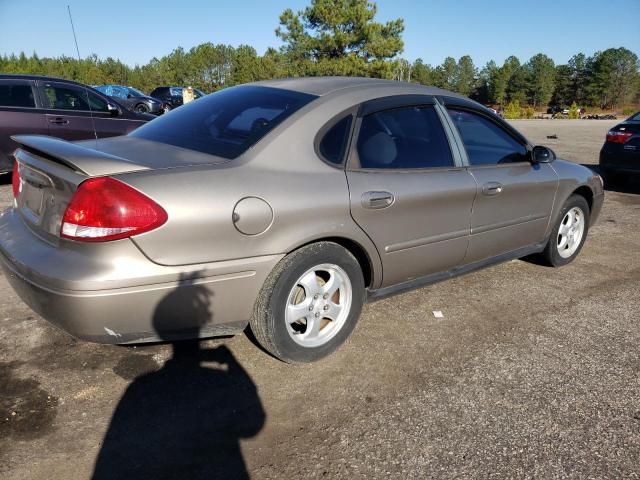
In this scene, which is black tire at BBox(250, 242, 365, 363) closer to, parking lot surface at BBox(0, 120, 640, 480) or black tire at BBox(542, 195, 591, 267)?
parking lot surface at BBox(0, 120, 640, 480)

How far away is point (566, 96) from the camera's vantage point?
9488cm

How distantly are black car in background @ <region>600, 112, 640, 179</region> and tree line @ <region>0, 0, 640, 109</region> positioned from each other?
303 inches

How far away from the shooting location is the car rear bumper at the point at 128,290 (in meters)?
2.25

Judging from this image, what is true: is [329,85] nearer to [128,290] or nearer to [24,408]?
[128,290]

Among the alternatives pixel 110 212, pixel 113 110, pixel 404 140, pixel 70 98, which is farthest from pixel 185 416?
pixel 70 98

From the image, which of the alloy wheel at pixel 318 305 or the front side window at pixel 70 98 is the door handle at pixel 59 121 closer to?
the front side window at pixel 70 98

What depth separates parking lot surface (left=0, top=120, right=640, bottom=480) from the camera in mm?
2166

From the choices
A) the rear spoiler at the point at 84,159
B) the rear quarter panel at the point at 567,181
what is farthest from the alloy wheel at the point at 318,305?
the rear quarter panel at the point at 567,181

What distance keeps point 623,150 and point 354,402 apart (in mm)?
7595

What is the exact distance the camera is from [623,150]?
825 cm

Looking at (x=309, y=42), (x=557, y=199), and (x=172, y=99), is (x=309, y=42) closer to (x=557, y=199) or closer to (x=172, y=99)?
(x=172, y=99)

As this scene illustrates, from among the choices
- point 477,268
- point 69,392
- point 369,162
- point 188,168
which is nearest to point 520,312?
point 477,268

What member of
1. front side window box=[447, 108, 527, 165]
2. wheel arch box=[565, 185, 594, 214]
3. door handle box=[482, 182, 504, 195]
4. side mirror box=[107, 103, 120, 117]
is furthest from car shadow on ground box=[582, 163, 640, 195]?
side mirror box=[107, 103, 120, 117]

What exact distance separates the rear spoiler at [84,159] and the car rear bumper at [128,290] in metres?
0.33
